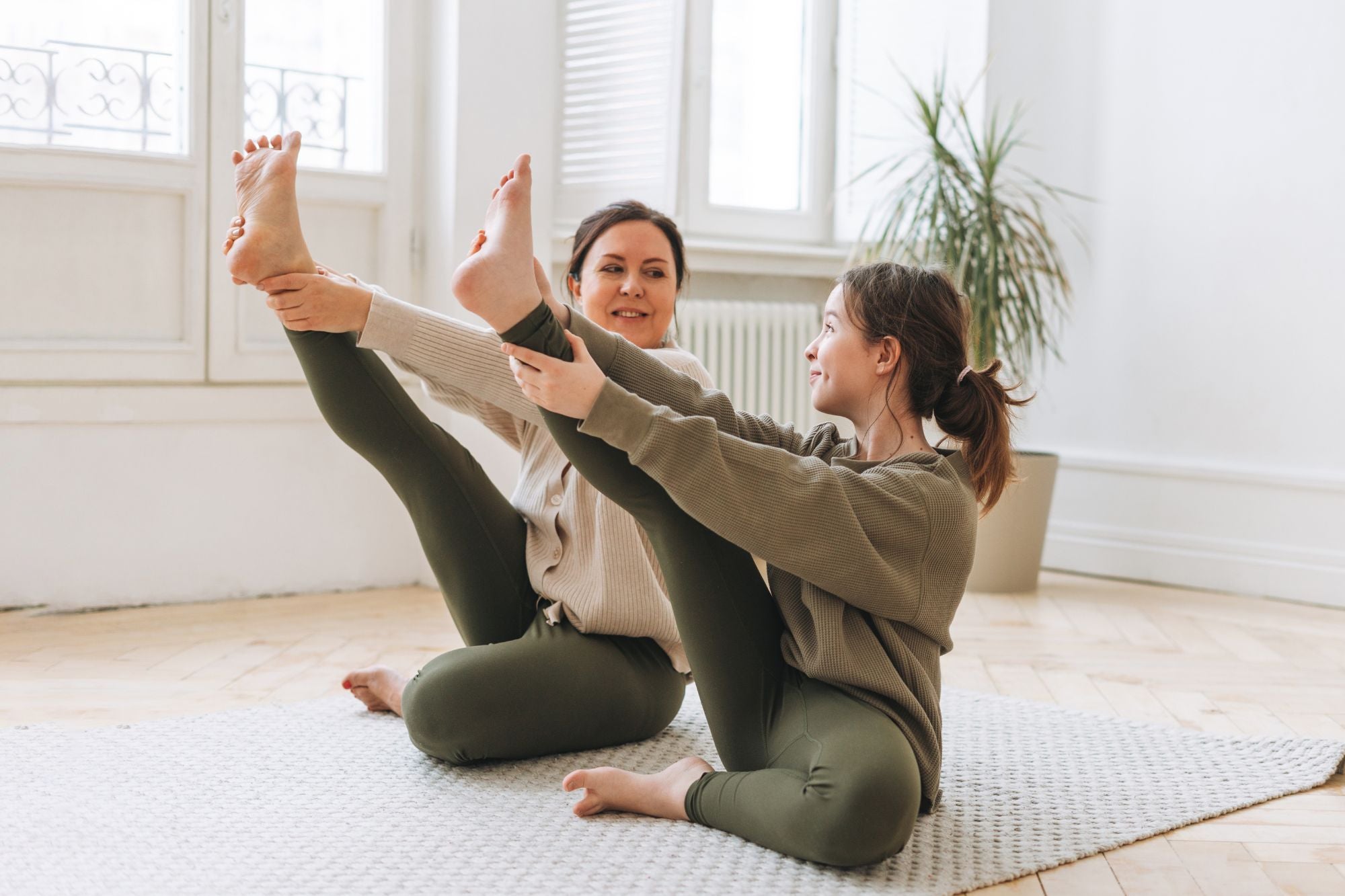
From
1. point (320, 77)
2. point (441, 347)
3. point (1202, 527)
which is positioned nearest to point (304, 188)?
point (320, 77)

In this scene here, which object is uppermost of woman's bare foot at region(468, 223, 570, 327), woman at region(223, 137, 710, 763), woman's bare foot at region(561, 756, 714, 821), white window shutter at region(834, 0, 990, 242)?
white window shutter at region(834, 0, 990, 242)

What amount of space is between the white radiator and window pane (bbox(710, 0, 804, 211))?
35 cm

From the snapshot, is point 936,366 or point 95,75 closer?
point 936,366


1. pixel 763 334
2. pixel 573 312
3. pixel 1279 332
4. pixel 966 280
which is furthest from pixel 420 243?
pixel 1279 332

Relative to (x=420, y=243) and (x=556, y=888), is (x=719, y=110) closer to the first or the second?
(x=420, y=243)

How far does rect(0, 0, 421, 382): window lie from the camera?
2775 mm

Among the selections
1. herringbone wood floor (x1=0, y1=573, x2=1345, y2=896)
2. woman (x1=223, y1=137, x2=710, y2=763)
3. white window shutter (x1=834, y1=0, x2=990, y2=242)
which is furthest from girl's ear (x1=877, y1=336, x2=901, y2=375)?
white window shutter (x1=834, y1=0, x2=990, y2=242)

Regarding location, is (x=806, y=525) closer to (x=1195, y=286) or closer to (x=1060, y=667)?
(x=1060, y=667)

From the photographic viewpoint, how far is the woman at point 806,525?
1.35 metres

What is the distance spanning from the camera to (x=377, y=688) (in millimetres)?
2029

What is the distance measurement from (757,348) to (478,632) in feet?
6.42

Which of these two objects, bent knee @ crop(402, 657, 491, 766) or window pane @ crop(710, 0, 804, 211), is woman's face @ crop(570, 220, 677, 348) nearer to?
bent knee @ crop(402, 657, 491, 766)

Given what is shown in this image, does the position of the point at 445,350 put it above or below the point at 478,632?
above

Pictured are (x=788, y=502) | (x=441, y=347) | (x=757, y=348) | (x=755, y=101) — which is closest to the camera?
(x=788, y=502)
